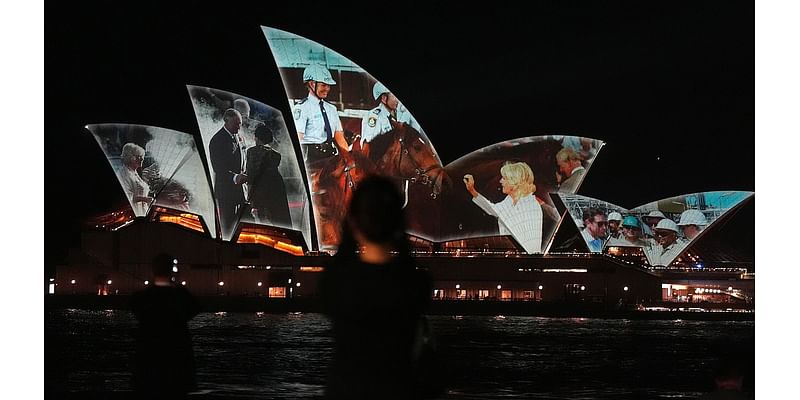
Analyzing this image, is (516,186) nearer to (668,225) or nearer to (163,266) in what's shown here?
(668,225)

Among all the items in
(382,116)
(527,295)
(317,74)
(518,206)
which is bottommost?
(527,295)

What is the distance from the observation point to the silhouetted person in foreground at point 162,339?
258 cm

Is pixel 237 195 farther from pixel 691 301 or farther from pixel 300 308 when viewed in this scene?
pixel 691 301

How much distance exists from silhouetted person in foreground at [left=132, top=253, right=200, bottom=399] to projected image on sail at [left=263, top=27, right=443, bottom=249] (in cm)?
3192

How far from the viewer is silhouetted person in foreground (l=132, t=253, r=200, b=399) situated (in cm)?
258

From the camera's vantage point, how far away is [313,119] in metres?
35.9

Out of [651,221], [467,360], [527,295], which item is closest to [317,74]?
[527,295]

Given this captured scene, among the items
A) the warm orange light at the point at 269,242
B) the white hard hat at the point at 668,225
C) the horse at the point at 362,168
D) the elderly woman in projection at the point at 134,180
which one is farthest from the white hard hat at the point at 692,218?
the elderly woman in projection at the point at 134,180

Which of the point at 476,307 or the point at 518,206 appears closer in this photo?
the point at 476,307

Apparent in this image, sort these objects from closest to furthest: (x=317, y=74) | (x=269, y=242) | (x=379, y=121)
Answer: (x=317, y=74), (x=379, y=121), (x=269, y=242)

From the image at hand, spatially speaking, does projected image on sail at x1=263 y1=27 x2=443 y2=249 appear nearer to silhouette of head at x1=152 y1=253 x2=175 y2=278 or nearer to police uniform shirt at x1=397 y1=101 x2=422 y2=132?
police uniform shirt at x1=397 y1=101 x2=422 y2=132

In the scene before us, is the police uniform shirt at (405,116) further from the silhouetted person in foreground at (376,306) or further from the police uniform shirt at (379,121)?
the silhouetted person in foreground at (376,306)

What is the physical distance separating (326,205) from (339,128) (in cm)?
292

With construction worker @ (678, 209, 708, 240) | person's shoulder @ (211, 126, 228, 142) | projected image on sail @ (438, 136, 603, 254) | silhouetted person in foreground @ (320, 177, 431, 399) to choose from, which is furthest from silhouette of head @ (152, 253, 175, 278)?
construction worker @ (678, 209, 708, 240)
